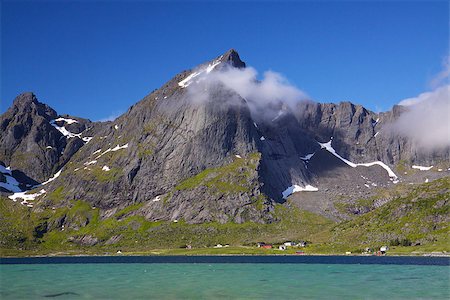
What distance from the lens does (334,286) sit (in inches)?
3135

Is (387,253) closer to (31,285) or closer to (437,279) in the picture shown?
(437,279)

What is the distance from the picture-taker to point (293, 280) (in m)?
91.2

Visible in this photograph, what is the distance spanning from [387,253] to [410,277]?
10839 cm

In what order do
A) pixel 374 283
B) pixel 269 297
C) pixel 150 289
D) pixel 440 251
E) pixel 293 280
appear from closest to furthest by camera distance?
1. pixel 269 297
2. pixel 150 289
3. pixel 374 283
4. pixel 293 280
5. pixel 440 251

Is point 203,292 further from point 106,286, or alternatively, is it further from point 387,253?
point 387,253

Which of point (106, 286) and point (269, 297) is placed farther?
point (106, 286)

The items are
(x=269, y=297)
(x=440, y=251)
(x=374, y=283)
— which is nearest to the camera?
(x=269, y=297)

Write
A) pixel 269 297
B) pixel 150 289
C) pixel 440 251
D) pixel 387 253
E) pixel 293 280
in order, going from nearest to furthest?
pixel 269 297, pixel 150 289, pixel 293 280, pixel 440 251, pixel 387 253

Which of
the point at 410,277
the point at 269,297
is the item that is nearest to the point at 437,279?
the point at 410,277

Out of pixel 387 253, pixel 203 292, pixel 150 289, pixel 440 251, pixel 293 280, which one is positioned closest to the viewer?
pixel 203 292

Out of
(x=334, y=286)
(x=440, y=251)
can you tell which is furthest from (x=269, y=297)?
(x=440, y=251)

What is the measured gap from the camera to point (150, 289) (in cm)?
7788

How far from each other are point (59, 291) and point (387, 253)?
15340 centimetres

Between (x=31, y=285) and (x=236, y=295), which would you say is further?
(x=31, y=285)
